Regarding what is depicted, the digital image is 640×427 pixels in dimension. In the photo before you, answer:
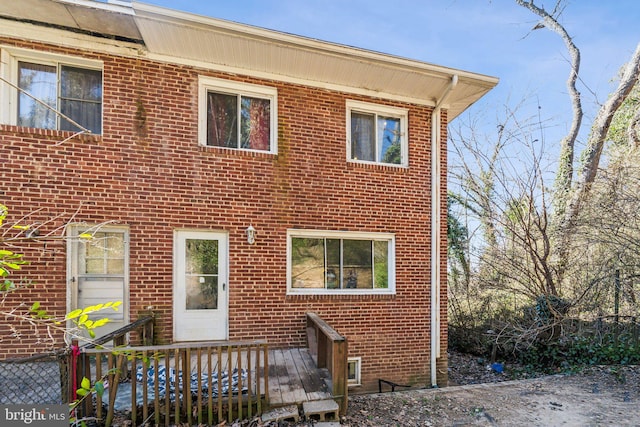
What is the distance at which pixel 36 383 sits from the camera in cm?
426

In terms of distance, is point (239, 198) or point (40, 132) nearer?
point (40, 132)

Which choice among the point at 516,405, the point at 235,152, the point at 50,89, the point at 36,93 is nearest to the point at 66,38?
the point at 50,89

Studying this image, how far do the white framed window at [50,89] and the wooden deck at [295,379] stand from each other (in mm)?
4538

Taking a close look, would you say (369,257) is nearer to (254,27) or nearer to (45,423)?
(254,27)

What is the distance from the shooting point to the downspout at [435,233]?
663 centimetres

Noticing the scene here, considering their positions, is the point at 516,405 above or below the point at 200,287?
below

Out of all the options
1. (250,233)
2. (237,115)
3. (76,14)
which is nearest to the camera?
(76,14)

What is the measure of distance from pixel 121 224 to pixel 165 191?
806 mm

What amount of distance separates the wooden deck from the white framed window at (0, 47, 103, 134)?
179 inches

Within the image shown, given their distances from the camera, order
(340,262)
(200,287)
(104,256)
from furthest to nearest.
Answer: (340,262)
(200,287)
(104,256)

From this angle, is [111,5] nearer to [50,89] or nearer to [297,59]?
[50,89]

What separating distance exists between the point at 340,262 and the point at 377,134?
2.59 m

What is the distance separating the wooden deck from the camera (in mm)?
4055

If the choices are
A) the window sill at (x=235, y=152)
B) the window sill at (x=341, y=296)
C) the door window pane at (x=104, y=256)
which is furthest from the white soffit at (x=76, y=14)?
the window sill at (x=341, y=296)
